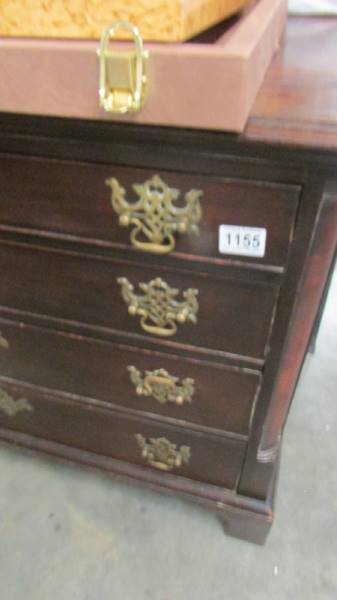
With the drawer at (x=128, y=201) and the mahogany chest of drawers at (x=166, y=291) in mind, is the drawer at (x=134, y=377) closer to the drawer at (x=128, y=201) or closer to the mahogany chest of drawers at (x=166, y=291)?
the mahogany chest of drawers at (x=166, y=291)

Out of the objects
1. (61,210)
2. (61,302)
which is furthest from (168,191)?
(61,302)

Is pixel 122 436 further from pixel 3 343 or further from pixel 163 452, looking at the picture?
pixel 3 343

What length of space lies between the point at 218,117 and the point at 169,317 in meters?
0.30

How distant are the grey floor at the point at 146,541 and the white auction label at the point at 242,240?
2.38ft

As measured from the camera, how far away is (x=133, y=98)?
44cm

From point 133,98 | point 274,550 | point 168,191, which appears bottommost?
point 274,550

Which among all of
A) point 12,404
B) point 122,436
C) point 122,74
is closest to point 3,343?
point 12,404

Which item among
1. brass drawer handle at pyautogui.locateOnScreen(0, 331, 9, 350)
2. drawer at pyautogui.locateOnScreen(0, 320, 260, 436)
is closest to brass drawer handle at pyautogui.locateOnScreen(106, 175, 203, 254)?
drawer at pyautogui.locateOnScreen(0, 320, 260, 436)

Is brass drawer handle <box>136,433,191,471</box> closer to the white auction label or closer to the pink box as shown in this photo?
the white auction label

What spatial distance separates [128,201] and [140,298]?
153mm

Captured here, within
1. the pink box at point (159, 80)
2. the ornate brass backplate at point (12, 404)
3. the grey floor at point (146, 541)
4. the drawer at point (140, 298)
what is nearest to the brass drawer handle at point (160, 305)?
the drawer at point (140, 298)

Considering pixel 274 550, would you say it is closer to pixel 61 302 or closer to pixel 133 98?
pixel 61 302

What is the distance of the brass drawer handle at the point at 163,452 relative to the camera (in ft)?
2.91

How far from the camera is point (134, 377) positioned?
2.57 ft
